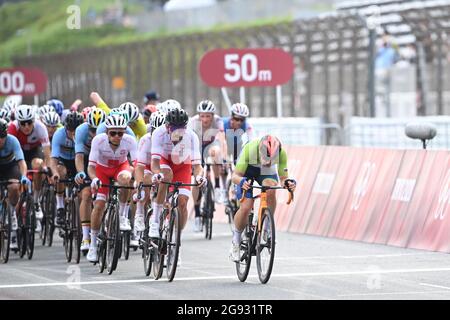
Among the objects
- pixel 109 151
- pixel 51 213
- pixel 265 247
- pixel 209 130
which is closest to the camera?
pixel 265 247

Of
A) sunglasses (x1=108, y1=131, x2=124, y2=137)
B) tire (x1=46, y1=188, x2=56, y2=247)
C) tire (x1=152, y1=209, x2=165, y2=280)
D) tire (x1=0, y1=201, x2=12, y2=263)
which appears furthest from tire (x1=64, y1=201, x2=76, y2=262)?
tire (x1=152, y1=209, x2=165, y2=280)

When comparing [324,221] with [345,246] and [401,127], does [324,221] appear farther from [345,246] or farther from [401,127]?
[401,127]

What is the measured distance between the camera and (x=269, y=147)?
1443cm

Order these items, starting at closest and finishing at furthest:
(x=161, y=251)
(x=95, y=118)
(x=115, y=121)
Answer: (x=161, y=251), (x=115, y=121), (x=95, y=118)

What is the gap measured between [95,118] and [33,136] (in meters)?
2.58

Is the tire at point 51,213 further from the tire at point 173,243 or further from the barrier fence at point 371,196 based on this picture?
the tire at point 173,243

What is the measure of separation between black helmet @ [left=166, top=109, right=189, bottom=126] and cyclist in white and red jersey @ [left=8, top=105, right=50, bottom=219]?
3890 millimetres

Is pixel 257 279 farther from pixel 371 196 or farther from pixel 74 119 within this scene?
pixel 371 196

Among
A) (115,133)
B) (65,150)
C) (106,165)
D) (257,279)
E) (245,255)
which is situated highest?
(115,133)

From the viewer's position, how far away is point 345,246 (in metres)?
18.7

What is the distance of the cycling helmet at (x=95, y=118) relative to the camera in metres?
17.0

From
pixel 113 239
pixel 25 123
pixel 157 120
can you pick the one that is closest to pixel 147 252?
pixel 113 239

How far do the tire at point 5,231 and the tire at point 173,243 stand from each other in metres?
3.12

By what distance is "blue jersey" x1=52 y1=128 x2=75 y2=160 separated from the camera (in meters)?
18.4
